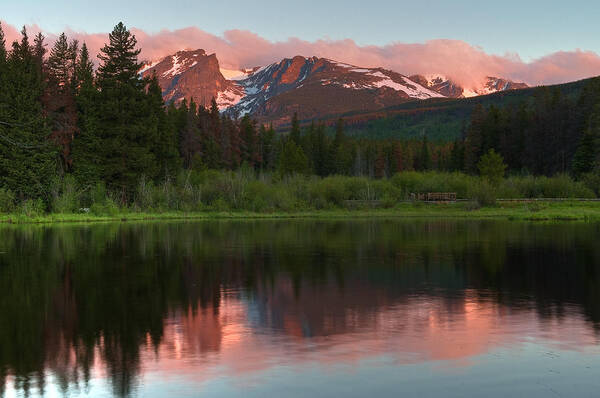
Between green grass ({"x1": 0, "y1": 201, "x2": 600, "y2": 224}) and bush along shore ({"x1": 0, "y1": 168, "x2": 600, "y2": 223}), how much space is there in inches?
3.8

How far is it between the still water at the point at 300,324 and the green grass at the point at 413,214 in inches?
1281

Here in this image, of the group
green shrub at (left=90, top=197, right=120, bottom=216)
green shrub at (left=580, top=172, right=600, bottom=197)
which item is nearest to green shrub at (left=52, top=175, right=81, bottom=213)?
green shrub at (left=90, top=197, right=120, bottom=216)

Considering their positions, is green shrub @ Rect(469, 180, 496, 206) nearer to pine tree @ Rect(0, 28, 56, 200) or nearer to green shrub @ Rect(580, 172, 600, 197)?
green shrub @ Rect(580, 172, 600, 197)

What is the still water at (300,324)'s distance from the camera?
10.5 metres

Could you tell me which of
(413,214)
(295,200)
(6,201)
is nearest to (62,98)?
(6,201)

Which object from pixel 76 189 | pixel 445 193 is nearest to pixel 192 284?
pixel 76 189

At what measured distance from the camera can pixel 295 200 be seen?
7381 cm

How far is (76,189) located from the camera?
7050 cm

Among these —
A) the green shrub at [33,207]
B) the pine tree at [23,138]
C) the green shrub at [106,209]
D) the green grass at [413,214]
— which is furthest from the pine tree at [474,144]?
the green shrub at [33,207]

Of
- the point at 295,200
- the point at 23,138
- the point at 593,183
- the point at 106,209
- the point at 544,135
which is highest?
the point at 544,135

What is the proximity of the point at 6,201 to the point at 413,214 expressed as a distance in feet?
135

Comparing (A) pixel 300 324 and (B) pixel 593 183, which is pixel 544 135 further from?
(A) pixel 300 324

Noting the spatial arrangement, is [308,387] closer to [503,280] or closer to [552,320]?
[552,320]

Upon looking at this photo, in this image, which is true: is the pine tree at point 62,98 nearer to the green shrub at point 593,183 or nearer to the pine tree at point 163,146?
the pine tree at point 163,146
